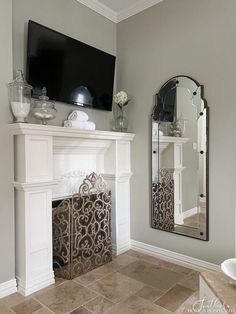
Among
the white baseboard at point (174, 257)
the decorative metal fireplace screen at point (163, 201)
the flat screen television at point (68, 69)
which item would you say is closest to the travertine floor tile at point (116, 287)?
the white baseboard at point (174, 257)

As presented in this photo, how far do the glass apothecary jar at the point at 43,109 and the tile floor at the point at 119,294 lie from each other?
1528 millimetres

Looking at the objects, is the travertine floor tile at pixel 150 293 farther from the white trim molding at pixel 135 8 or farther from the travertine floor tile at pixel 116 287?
the white trim molding at pixel 135 8

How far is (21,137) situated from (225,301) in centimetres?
185

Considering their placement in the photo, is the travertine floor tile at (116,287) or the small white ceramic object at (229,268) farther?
the travertine floor tile at (116,287)

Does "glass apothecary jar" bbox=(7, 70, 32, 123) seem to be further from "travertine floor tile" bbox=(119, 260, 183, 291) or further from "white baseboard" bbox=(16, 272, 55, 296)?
"travertine floor tile" bbox=(119, 260, 183, 291)

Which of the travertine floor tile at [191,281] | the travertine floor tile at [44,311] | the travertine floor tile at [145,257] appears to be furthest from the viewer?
the travertine floor tile at [145,257]

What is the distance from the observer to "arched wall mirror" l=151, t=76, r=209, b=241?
2.49m

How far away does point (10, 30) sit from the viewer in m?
2.11

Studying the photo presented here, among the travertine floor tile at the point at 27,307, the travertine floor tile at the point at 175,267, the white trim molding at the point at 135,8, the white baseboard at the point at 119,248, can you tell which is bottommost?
the travertine floor tile at the point at 175,267

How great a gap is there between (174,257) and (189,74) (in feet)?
6.48

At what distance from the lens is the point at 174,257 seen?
2.69 metres

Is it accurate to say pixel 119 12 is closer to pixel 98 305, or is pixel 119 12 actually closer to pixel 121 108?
pixel 121 108

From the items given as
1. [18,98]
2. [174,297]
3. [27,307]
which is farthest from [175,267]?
[18,98]

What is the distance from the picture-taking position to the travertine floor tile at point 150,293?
6.65 feet
